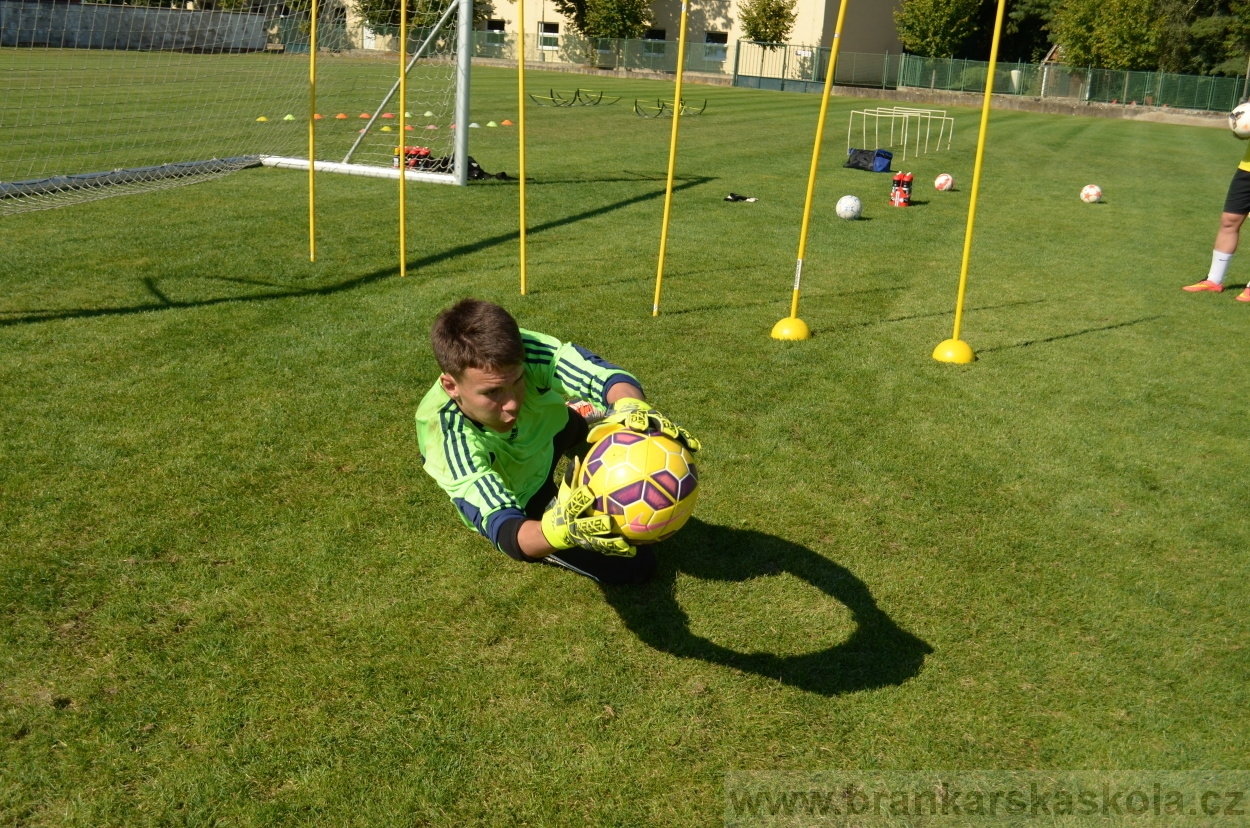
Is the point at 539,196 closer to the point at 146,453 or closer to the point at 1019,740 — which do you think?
the point at 146,453

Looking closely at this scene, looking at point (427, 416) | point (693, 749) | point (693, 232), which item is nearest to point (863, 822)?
point (693, 749)

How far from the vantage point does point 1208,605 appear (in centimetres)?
467

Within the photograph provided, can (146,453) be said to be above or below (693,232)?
below

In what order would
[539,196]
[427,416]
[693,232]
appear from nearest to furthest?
[427,416] → [693,232] → [539,196]

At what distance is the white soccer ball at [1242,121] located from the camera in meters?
10.5

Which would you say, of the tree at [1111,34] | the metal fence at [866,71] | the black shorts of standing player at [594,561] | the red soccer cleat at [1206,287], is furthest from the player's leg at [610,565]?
the tree at [1111,34]

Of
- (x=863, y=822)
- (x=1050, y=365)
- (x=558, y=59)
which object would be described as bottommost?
(x=863, y=822)

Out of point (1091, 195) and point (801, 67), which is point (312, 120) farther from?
point (801, 67)

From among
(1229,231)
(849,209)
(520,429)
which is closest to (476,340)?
(520,429)

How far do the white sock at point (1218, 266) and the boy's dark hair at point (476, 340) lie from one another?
1020 centimetres

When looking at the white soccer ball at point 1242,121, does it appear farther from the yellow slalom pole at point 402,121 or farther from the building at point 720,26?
the building at point 720,26

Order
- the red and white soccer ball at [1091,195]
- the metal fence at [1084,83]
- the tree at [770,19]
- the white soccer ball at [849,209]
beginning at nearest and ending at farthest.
→ 1. the white soccer ball at [849,209]
2. the red and white soccer ball at [1091,195]
3. the metal fence at [1084,83]
4. the tree at [770,19]

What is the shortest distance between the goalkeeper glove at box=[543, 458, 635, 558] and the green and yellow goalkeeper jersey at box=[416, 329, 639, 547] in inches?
15.6

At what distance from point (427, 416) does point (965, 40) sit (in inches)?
2212
